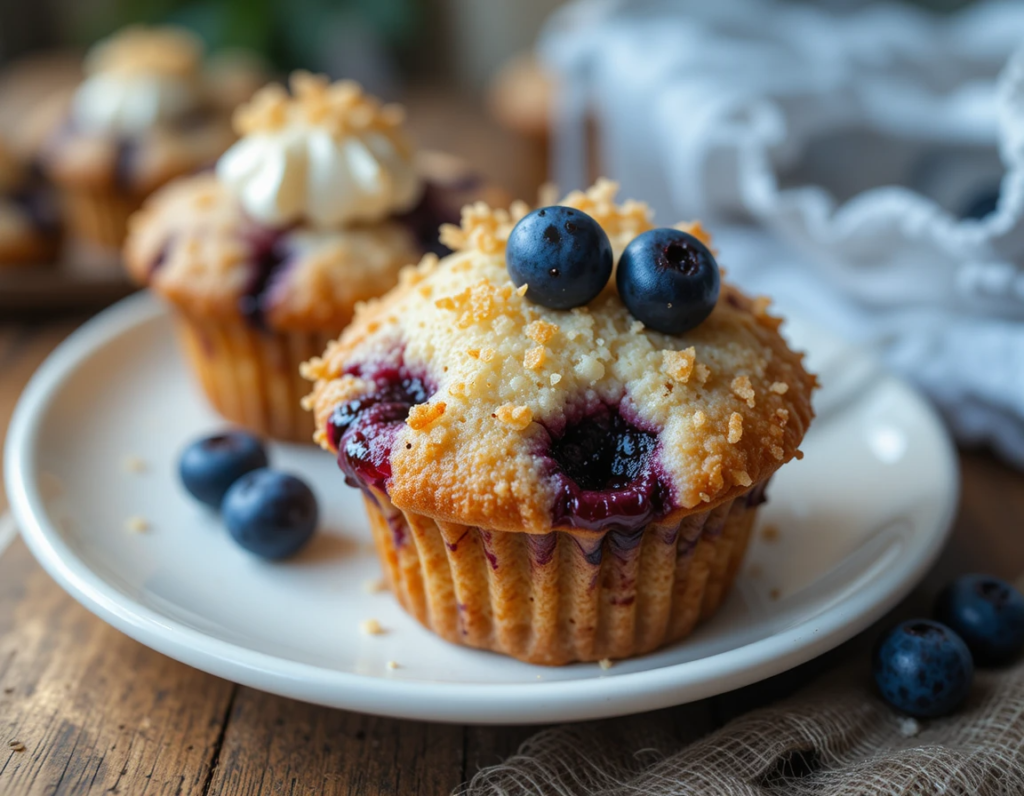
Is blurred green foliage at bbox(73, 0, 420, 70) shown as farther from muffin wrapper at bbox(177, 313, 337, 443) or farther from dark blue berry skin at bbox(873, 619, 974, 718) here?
dark blue berry skin at bbox(873, 619, 974, 718)

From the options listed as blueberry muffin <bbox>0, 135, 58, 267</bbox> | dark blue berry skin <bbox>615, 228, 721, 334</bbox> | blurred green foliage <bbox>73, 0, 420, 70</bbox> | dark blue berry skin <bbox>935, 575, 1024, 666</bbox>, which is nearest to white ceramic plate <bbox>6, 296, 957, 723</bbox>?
dark blue berry skin <bbox>935, 575, 1024, 666</bbox>

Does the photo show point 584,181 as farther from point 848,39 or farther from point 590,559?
point 590,559

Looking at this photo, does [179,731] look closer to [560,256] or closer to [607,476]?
[607,476]

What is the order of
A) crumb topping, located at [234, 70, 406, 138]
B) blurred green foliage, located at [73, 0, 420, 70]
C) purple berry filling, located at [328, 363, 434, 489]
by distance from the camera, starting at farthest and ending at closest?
blurred green foliage, located at [73, 0, 420, 70] < crumb topping, located at [234, 70, 406, 138] < purple berry filling, located at [328, 363, 434, 489]

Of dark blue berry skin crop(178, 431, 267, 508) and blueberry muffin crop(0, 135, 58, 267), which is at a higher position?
dark blue berry skin crop(178, 431, 267, 508)

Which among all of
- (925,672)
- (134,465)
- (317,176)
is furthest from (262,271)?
(925,672)

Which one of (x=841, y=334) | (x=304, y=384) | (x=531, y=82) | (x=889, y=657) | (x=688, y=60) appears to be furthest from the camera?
(x=531, y=82)

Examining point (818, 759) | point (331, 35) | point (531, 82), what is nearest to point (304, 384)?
point (818, 759)

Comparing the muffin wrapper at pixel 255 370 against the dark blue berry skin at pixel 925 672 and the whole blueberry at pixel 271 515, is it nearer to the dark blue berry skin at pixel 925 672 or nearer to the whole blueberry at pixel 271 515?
the whole blueberry at pixel 271 515

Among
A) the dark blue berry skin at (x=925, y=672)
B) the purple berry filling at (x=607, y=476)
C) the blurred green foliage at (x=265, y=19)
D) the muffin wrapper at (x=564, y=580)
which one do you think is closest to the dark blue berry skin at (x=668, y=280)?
the purple berry filling at (x=607, y=476)
